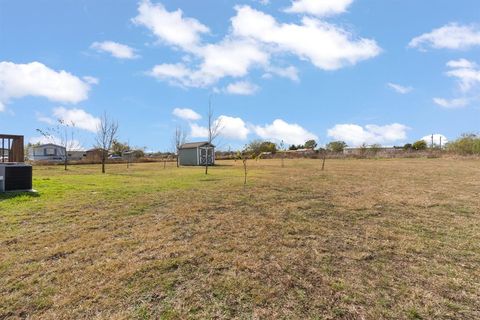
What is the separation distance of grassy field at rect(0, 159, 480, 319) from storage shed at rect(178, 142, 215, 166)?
2644 cm

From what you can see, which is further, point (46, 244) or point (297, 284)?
point (46, 244)

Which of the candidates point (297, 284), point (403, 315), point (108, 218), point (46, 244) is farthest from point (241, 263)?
point (108, 218)

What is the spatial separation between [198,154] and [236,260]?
30.8m

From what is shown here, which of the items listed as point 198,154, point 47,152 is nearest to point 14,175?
point 198,154

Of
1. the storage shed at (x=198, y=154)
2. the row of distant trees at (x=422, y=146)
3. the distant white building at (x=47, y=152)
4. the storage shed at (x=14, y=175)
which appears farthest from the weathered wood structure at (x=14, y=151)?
the distant white building at (x=47, y=152)

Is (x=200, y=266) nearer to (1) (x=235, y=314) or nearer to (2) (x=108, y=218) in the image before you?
(1) (x=235, y=314)

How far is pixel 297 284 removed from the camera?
142 inches

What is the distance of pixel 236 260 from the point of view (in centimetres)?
423

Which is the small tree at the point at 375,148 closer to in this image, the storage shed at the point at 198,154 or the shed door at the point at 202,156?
the storage shed at the point at 198,154

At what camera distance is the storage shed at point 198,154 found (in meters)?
34.4

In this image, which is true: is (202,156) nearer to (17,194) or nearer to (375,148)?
(17,194)

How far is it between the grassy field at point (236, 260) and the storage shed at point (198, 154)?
2644cm

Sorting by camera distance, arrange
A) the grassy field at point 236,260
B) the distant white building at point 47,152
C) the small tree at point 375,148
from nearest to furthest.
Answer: the grassy field at point 236,260 → the small tree at point 375,148 → the distant white building at point 47,152

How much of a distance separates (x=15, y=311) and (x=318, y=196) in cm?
767
